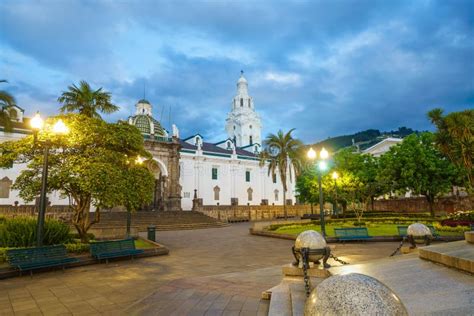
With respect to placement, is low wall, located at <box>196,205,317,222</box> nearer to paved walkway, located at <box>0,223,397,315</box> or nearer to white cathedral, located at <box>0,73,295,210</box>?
white cathedral, located at <box>0,73,295,210</box>

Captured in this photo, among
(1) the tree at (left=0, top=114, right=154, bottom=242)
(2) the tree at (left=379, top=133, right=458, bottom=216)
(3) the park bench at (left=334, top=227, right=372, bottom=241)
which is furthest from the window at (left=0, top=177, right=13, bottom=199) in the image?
(2) the tree at (left=379, top=133, right=458, bottom=216)

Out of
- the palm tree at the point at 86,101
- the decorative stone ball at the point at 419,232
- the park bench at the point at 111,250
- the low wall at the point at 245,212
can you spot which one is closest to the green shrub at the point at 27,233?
the park bench at the point at 111,250

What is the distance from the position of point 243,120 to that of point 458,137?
143 feet

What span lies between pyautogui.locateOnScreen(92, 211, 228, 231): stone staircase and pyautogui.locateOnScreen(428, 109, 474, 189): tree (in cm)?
2220

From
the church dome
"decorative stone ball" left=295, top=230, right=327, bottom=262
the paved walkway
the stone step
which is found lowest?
the paved walkway

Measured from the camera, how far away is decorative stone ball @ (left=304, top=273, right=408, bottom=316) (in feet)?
7.25

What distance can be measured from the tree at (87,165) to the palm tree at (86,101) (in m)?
5.42

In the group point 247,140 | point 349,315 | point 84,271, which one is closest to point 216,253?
point 84,271

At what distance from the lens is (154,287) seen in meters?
7.40

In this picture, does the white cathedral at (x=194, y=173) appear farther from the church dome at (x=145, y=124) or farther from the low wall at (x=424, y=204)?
the low wall at (x=424, y=204)

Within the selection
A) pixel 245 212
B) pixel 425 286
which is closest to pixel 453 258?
pixel 425 286

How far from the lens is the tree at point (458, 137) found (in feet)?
76.7

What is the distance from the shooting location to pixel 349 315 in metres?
2.22

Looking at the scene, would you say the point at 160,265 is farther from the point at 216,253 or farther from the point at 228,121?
the point at 228,121
